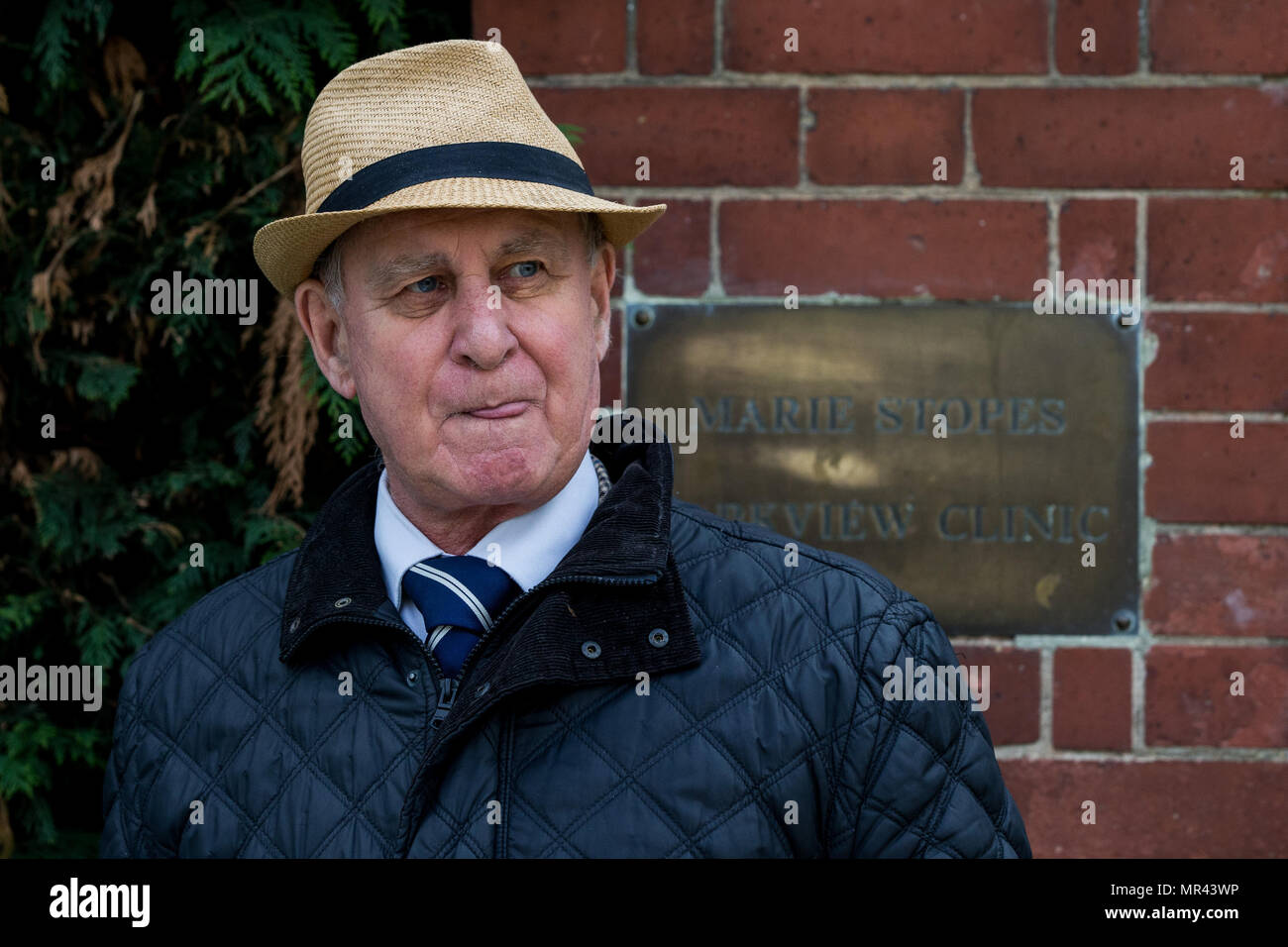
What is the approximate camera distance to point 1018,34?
1.97 metres

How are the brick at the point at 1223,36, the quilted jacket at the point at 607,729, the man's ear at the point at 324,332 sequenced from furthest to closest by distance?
the brick at the point at 1223,36
the man's ear at the point at 324,332
the quilted jacket at the point at 607,729

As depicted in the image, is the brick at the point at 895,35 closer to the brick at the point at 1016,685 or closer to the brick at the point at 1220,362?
the brick at the point at 1220,362

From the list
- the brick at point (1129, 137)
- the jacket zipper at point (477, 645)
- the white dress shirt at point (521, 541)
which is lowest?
the jacket zipper at point (477, 645)

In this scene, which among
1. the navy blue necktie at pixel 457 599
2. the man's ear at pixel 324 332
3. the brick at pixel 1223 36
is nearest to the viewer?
the navy blue necktie at pixel 457 599

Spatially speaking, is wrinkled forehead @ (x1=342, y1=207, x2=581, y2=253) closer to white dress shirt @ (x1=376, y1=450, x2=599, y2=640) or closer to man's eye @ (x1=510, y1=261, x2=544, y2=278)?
man's eye @ (x1=510, y1=261, x2=544, y2=278)

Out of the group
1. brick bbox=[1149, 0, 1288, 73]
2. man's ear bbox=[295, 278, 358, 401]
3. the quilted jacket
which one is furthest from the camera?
brick bbox=[1149, 0, 1288, 73]

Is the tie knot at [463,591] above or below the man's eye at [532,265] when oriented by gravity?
below

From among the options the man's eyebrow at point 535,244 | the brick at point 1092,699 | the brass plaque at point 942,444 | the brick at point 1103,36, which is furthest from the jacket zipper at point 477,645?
the brick at point 1103,36

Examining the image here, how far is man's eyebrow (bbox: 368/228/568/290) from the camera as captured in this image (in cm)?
132

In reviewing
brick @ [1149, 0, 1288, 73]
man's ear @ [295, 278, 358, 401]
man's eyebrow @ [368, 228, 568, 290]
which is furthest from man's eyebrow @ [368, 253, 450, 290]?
brick @ [1149, 0, 1288, 73]

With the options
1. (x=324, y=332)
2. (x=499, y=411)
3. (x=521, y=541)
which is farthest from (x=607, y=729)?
(x=324, y=332)

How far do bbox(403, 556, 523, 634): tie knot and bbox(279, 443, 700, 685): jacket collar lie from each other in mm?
40

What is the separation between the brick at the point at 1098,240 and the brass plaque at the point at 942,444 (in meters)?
0.08

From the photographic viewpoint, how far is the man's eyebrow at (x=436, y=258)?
4.34ft
